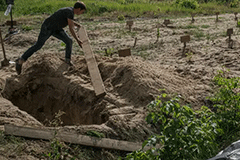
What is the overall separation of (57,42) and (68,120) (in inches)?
187

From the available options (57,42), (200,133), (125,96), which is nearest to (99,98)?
(125,96)

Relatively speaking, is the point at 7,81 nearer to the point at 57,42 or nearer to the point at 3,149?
the point at 3,149

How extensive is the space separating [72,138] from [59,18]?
2711 mm

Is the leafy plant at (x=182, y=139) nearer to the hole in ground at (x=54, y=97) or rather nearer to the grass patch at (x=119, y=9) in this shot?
the hole in ground at (x=54, y=97)

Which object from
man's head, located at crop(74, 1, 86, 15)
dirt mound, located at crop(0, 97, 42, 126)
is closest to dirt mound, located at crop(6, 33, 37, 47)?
man's head, located at crop(74, 1, 86, 15)

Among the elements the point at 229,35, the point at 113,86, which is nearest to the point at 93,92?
the point at 113,86

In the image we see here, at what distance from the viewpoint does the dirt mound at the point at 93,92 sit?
4262 mm

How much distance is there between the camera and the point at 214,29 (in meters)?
10.1

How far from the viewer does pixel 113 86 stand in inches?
202

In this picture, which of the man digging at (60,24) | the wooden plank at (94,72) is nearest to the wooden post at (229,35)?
the wooden plank at (94,72)

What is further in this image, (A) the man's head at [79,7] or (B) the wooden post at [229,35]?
(B) the wooden post at [229,35]

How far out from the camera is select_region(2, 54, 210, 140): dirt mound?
14.0 feet

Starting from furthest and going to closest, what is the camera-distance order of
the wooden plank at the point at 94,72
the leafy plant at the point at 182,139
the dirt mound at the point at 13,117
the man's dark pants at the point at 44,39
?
the man's dark pants at the point at 44,39
the wooden plank at the point at 94,72
the dirt mound at the point at 13,117
the leafy plant at the point at 182,139

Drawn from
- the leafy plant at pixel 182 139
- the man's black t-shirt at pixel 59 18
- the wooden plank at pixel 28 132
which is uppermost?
the man's black t-shirt at pixel 59 18
